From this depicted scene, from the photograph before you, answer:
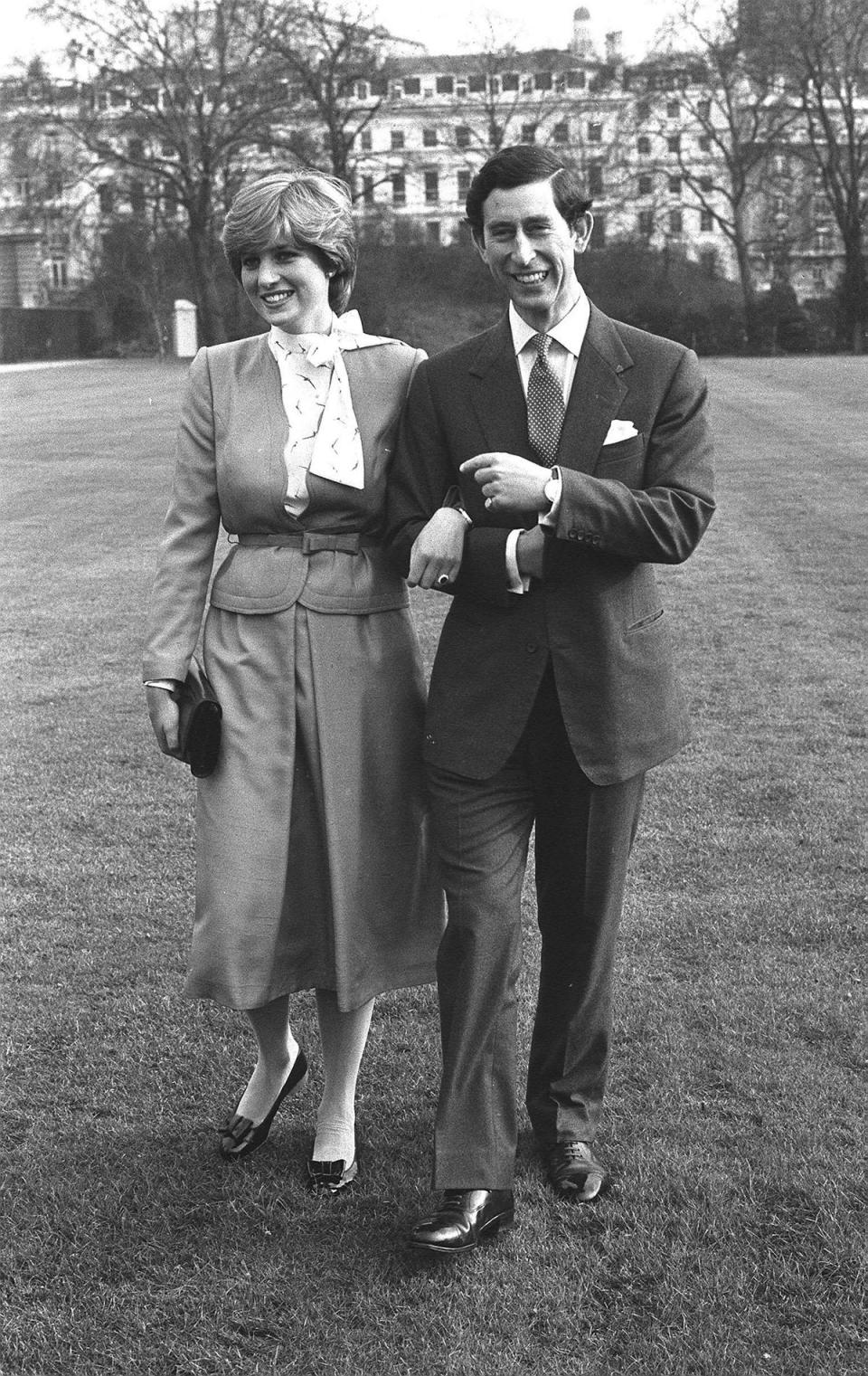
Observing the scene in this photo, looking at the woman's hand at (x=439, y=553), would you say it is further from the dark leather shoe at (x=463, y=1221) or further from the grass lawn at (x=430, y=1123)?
the grass lawn at (x=430, y=1123)

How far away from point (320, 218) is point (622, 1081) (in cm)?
226

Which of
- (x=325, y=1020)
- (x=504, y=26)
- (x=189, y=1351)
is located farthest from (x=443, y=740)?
(x=504, y=26)

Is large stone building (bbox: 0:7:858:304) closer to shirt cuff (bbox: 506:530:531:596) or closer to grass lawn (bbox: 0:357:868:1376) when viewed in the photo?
grass lawn (bbox: 0:357:868:1376)

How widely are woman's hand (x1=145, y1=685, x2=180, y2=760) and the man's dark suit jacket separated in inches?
21.6

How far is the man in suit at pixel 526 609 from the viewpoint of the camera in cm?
312

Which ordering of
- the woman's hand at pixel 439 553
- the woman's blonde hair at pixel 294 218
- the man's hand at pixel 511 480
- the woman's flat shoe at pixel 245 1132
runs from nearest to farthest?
1. the man's hand at pixel 511 480
2. the woman's hand at pixel 439 553
3. the woman's blonde hair at pixel 294 218
4. the woman's flat shoe at pixel 245 1132

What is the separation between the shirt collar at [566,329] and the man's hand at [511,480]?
351 millimetres

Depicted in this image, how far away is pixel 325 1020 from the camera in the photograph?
12.0 ft

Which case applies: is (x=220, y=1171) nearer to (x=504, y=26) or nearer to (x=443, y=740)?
(x=443, y=740)

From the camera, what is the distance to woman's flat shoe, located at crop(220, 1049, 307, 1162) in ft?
12.2

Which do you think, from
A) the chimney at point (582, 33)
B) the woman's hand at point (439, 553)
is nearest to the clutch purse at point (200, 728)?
the woman's hand at point (439, 553)

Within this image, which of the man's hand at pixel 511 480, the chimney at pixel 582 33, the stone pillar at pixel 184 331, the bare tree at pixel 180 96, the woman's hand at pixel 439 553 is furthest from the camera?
the chimney at pixel 582 33

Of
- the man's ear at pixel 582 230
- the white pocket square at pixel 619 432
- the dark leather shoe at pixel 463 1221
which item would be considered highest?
the man's ear at pixel 582 230

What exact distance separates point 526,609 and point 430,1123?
1.39 meters
